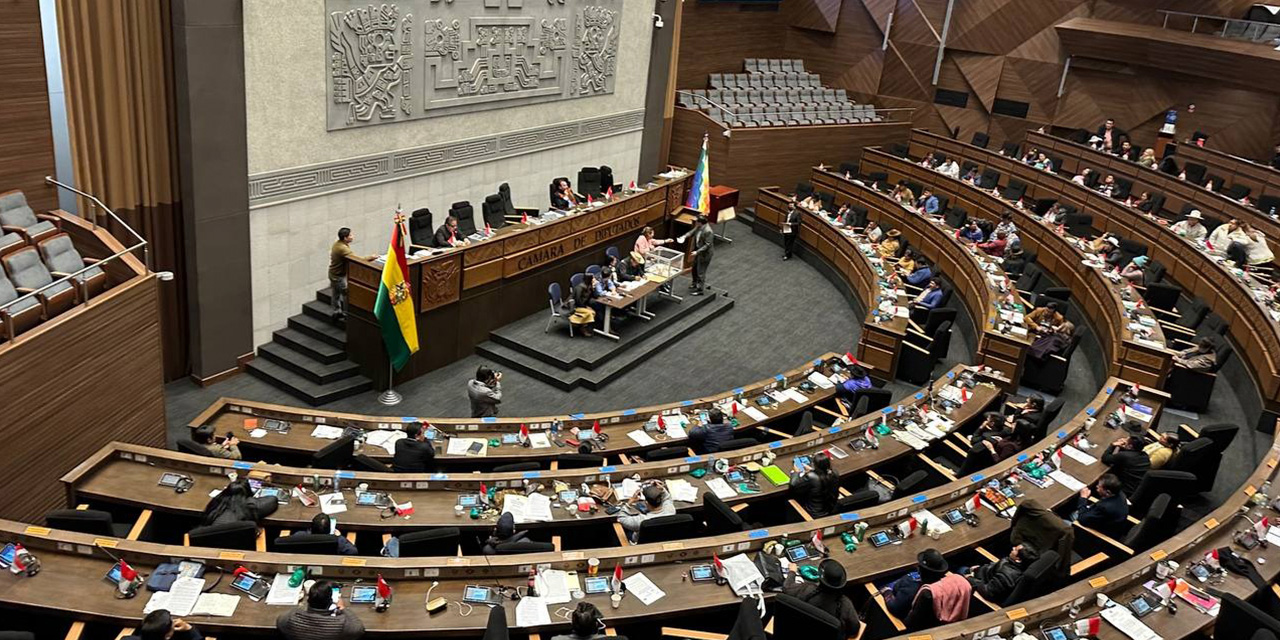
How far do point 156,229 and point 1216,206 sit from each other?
647 inches

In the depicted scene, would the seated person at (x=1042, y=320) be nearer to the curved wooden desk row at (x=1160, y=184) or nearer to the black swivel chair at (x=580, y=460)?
the curved wooden desk row at (x=1160, y=184)

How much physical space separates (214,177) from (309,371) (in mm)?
2427

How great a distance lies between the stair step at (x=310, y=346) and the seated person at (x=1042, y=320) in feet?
A: 29.0

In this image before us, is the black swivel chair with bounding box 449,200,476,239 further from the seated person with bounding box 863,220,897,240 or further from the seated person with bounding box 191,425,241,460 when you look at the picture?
the seated person with bounding box 863,220,897,240

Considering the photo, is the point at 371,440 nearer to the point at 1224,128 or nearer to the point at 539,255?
the point at 539,255

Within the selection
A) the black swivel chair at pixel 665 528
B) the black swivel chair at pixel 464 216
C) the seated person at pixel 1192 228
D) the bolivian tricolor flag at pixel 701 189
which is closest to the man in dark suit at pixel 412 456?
the black swivel chair at pixel 665 528

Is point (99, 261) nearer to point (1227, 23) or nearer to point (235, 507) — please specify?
point (235, 507)

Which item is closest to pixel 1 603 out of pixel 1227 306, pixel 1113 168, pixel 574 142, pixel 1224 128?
pixel 574 142

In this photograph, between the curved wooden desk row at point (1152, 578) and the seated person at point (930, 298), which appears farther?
the seated person at point (930, 298)

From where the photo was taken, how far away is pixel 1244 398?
11.4 metres

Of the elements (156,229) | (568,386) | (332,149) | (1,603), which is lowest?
(568,386)

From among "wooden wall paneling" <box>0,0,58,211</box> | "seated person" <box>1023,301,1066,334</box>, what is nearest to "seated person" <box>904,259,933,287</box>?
"seated person" <box>1023,301,1066,334</box>

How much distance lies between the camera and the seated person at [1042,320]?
39.3 feet

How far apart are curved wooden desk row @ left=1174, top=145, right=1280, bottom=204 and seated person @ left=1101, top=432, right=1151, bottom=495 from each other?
9.62 m
